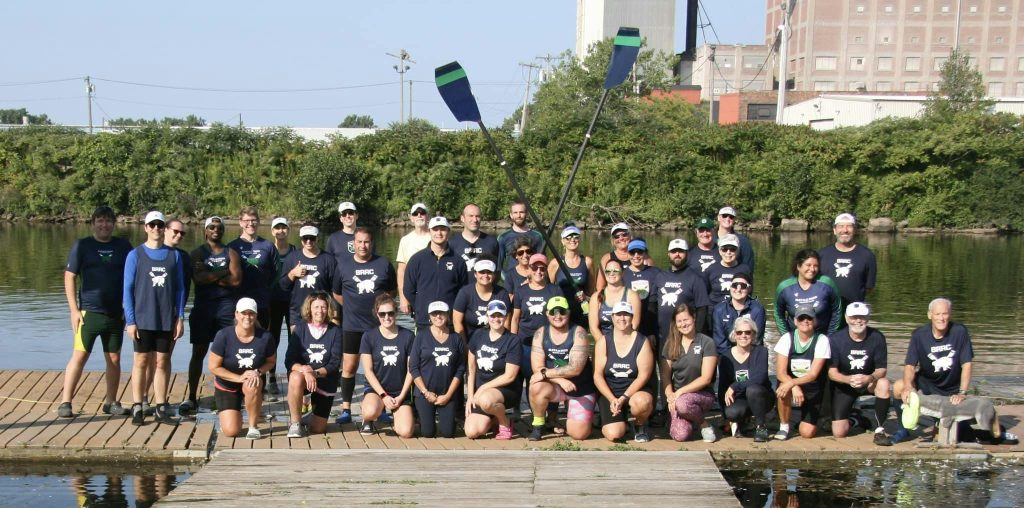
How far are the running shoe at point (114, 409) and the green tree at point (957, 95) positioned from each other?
36447 millimetres

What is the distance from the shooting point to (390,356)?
765cm

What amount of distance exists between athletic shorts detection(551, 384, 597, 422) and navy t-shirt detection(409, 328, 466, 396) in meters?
0.80

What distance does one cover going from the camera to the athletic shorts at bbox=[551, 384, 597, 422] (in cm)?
758

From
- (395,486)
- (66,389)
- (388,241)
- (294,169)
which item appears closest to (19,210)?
(294,169)

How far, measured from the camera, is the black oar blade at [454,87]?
8.84 meters

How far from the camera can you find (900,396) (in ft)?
25.3

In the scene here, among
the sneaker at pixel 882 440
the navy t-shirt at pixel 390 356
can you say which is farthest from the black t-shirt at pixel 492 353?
the sneaker at pixel 882 440

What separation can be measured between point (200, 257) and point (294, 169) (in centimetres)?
3089

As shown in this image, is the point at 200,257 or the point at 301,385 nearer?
the point at 301,385

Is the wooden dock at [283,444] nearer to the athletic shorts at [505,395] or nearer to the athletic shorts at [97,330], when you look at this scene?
the athletic shorts at [505,395]

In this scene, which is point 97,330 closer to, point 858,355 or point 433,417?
point 433,417

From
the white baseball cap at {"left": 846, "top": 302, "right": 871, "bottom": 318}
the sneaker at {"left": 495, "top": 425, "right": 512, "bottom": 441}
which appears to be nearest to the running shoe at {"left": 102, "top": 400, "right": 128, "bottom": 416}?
the sneaker at {"left": 495, "top": 425, "right": 512, "bottom": 441}

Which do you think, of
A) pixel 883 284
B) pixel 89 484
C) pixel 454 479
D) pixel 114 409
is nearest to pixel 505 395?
pixel 454 479

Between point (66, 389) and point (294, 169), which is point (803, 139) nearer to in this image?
point (294, 169)
